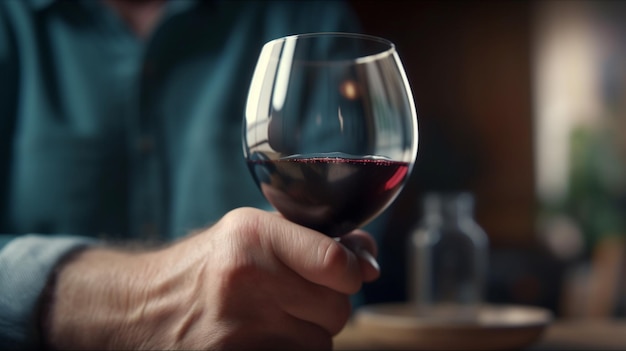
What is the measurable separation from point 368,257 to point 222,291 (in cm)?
13

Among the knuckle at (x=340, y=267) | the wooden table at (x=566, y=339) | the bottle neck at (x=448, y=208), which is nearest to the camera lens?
the knuckle at (x=340, y=267)

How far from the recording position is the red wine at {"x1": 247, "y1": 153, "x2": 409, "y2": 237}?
0.58 m

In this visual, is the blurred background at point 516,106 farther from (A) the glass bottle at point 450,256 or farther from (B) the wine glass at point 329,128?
(B) the wine glass at point 329,128

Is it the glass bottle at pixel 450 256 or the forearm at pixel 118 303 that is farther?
the glass bottle at pixel 450 256

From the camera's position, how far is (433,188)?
176 inches

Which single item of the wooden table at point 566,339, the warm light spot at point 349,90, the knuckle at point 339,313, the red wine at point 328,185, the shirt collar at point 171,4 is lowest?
the wooden table at point 566,339

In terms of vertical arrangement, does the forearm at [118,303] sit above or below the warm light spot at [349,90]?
below

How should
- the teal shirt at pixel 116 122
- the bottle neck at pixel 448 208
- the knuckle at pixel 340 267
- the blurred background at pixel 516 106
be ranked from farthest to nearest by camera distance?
the blurred background at pixel 516 106 → the teal shirt at pixel 116 122 → the bottle neck at pixel 448 208 → the knuckle at pixel 340 267

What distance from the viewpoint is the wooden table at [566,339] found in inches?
34.3

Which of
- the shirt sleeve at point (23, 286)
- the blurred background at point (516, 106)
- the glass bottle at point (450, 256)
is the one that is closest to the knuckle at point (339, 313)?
the shirt sleeve at point (23, 286)

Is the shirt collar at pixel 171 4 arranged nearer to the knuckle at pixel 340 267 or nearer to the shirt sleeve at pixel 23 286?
the shirt sleeve at pixel 23 286

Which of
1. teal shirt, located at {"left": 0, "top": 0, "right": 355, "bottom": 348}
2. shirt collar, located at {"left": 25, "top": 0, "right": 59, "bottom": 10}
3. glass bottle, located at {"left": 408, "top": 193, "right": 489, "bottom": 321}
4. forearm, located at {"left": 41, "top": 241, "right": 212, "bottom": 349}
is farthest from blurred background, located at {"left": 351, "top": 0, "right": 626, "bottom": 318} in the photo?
forearm, located at {"left": 41, "top": 241, "right": 212, "bottom": 349}

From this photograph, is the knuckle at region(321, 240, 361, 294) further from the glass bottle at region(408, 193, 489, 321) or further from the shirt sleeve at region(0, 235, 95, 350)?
the glass bottle at region(408, 193, 489, 321)

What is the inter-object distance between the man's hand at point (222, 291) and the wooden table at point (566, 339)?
237mm
